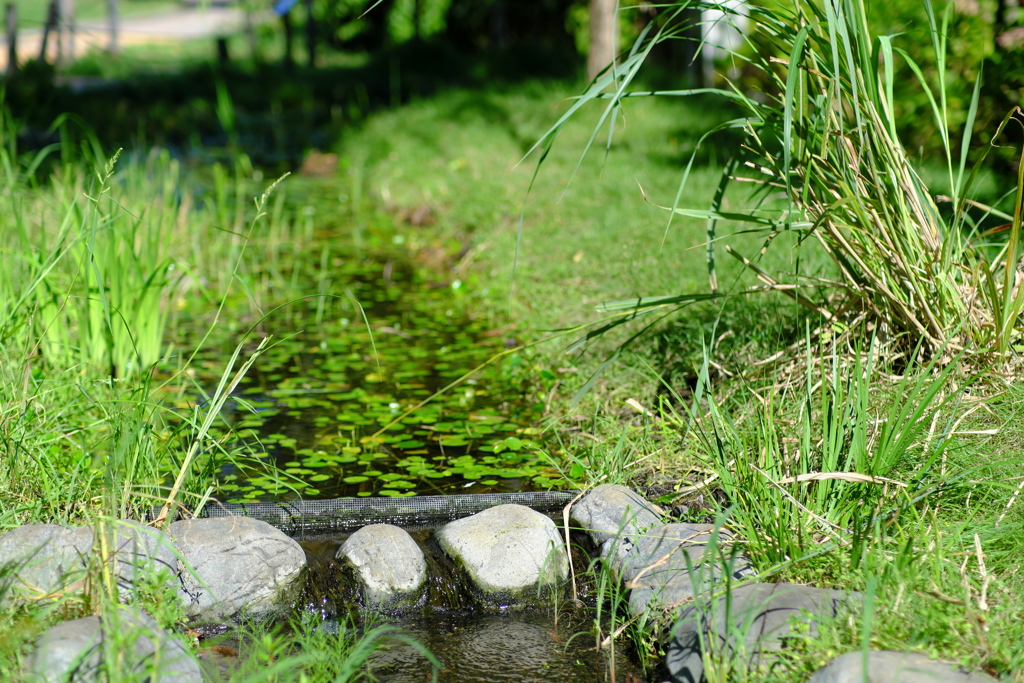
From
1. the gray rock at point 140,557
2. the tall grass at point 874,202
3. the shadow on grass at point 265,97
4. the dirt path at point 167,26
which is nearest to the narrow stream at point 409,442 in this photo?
the gray rock at point 140,557

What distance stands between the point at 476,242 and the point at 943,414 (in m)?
3.67

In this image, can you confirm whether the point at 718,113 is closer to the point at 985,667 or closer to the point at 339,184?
the point at 339,184

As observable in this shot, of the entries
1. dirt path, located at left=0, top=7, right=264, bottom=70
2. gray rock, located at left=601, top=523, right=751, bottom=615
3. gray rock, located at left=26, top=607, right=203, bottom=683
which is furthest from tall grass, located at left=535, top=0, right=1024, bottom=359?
dirt path, located at left=0, top=7, right=264, bottom=70

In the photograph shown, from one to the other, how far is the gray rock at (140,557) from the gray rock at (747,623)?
4.22ft

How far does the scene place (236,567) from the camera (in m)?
2.59

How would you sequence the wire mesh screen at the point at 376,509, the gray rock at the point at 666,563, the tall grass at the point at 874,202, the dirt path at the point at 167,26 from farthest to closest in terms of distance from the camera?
the dirt path at the point at 167,26 → the wire mesh screen at the point at 376,509 → the tall grass at the point at 874,202 → the gray rock at the point at 666,563

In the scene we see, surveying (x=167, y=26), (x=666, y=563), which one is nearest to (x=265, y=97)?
(x=666, y=563)

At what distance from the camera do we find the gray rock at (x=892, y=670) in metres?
1.84

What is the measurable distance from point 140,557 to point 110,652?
0.56m

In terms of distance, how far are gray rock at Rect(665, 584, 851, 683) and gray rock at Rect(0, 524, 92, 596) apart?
57.8 inches

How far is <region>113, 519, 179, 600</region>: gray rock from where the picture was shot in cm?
228

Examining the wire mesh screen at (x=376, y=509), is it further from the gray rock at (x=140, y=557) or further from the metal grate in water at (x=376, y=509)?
the gray rock at (x=140, y=557)

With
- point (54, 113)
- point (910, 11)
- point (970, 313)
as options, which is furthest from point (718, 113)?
point (54, 113)

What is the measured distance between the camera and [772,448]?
8.67ft
